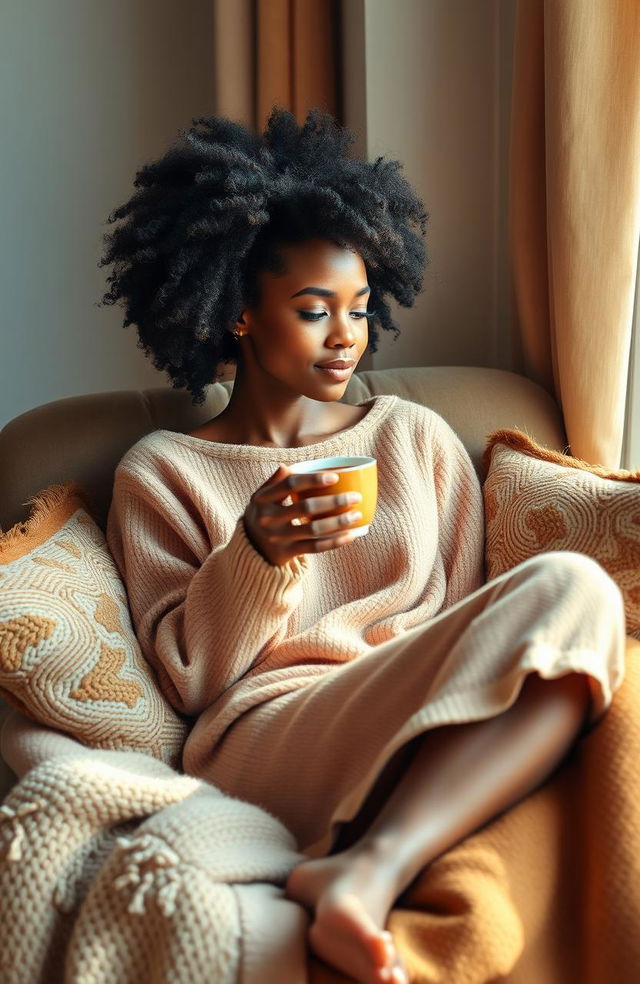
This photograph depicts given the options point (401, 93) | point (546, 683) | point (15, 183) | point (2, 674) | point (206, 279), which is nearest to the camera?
point (546, 683)

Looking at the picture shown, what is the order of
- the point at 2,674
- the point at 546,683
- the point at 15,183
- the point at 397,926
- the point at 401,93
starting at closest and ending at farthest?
the point at 397,926
the point at 546,683
the point at 2,674
the point at 401,93
the point at 15,183

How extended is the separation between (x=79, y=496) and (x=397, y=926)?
830 mm

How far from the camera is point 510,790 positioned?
3.16 ft

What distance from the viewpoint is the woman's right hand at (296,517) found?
1113 millimetres

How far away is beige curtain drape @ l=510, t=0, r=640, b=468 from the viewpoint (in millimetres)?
1590

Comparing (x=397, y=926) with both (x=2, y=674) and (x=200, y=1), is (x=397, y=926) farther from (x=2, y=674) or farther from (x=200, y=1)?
(x=200, y=1)

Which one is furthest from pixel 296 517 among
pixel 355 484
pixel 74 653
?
pixel 74 653

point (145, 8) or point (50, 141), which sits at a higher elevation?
point (145, 8)

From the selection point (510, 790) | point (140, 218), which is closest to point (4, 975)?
point (510, 790)

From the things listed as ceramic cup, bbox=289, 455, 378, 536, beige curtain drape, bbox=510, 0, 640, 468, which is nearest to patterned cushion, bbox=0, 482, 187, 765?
ceramic cup, bbox=289, 455, 378, 536

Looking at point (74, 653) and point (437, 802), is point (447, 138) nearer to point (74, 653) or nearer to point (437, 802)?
point (74, 653)

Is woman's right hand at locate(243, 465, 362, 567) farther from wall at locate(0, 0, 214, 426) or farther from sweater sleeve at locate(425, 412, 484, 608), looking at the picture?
wall at locate(0, 0, 214, 426)

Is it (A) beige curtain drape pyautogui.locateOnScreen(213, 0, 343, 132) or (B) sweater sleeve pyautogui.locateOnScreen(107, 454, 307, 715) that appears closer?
(B) sweater sleeve pyautogui.locateOnScreen(107, 454, 307, 715)

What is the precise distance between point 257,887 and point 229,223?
85cm
